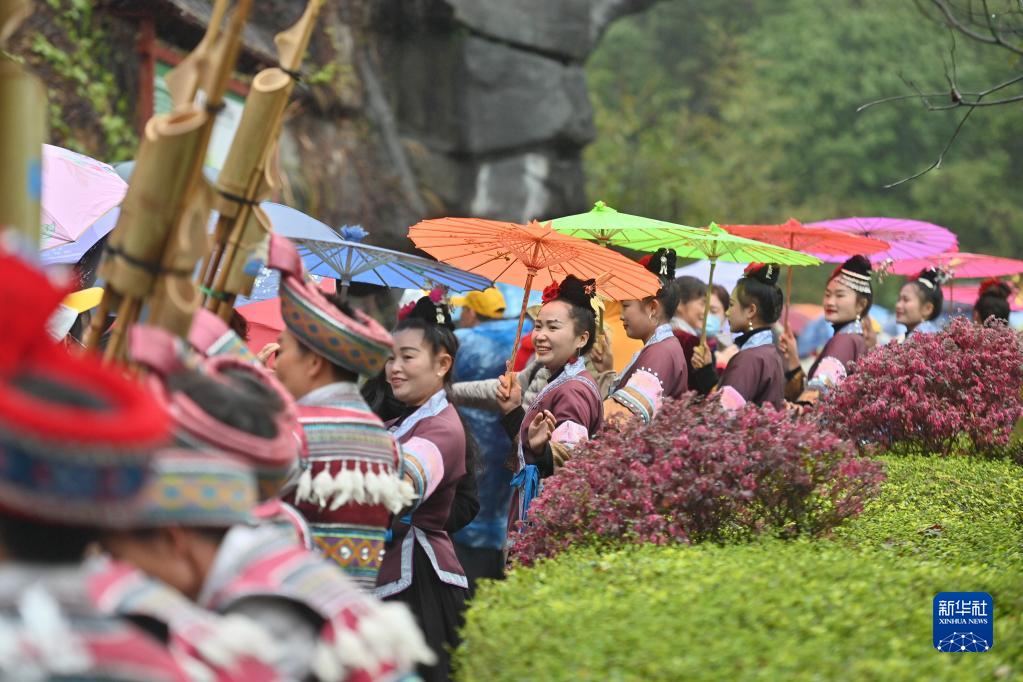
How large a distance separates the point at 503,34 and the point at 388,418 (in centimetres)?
1354

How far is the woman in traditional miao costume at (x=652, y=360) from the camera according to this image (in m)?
6.29

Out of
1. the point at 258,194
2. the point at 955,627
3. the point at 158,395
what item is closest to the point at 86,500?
the point at 158,395

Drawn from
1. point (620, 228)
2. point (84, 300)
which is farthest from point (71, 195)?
point (620, 228)

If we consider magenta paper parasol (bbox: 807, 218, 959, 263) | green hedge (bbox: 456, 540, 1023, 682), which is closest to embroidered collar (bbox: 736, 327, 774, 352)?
magenta paper parasol (bbox: 807, 218, 959, 263)

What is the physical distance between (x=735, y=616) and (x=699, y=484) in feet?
4.43

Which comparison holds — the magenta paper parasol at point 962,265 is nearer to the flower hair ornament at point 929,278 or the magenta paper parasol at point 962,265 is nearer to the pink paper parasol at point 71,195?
the flower hair ornament at point 929,278

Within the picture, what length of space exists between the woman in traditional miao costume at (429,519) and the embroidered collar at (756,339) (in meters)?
2.61

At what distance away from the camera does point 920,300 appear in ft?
31.8

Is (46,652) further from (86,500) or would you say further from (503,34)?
(503,34)

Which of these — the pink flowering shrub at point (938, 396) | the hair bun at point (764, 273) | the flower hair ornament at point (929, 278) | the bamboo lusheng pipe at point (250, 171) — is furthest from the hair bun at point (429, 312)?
the flower hair ornament at point (929, 278)

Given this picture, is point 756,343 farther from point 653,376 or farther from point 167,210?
point 167,210

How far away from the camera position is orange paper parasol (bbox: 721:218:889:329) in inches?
321

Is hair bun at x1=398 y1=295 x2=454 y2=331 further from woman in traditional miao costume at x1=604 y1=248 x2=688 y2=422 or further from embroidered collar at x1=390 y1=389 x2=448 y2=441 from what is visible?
woman in traditional miao costume at x1=604 y1=248 x2=688 y2=422

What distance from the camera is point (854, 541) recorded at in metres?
4.99
